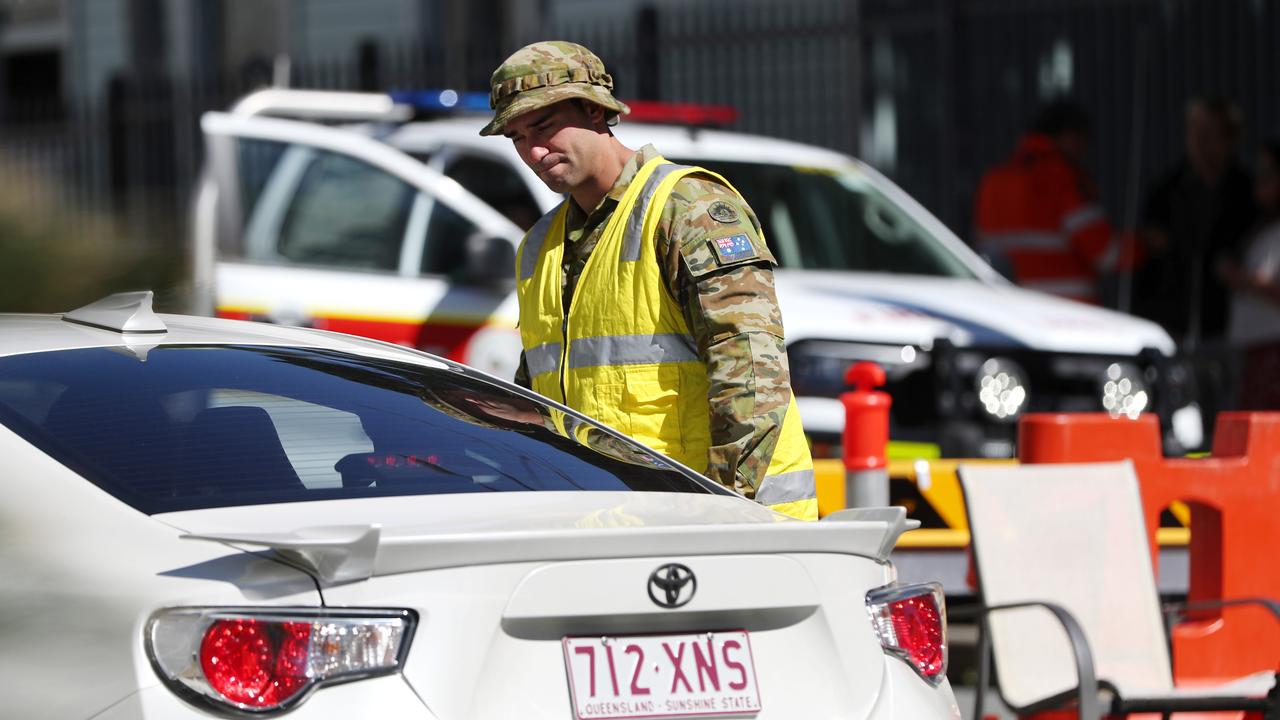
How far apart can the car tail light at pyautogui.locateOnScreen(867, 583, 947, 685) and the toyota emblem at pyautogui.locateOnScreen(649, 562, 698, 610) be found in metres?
0.40

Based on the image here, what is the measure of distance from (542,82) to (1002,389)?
4.05m

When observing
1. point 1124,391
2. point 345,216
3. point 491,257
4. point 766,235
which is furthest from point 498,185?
point 1124,391

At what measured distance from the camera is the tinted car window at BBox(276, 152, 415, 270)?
28.0 feet

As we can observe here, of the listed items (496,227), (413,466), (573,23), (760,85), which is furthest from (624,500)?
(573,23)

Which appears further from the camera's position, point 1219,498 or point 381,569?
point 1219,498

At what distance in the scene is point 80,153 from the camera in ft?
56.3

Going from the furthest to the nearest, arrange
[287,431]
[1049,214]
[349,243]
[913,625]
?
[1049,214], [349,243], [287,431], [913,625]

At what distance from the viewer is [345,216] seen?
865 centimetres

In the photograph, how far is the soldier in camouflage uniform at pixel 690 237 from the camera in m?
4.02

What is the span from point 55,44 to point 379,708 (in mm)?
20569

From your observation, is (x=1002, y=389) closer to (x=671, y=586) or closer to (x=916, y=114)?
(x=671, y=586)

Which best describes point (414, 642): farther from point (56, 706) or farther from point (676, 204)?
point (676, 204)

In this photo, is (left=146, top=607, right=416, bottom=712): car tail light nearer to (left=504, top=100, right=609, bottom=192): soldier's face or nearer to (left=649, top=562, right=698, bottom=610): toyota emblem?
(left=649, top=562, right=698, bottom=610): toyota emblem

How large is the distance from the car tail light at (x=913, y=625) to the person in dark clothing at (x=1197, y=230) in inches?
290
